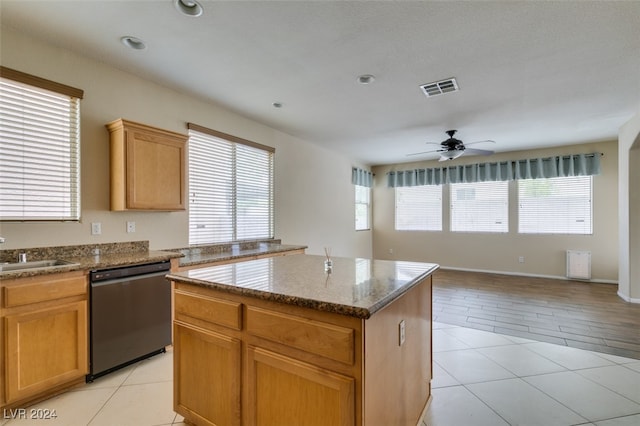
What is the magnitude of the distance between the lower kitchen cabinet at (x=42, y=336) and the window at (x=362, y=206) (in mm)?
5870

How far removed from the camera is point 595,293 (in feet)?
15.9

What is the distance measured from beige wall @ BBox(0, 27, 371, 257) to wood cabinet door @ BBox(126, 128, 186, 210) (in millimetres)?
264

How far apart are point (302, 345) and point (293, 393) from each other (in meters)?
0.23

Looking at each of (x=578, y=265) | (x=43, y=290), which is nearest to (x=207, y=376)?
(x=43, y=290)

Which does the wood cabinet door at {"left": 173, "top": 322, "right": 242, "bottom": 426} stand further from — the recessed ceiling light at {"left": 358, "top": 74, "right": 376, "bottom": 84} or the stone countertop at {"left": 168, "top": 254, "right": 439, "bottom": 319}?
the recessed ceiling light at {"left": 358, "top": 74, "right": 376, "bottom": 84}

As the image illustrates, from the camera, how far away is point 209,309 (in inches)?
64.0

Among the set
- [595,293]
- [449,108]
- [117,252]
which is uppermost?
[449,108]

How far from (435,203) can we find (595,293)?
327cm

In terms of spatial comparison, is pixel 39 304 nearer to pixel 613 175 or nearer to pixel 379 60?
pixel 379 60

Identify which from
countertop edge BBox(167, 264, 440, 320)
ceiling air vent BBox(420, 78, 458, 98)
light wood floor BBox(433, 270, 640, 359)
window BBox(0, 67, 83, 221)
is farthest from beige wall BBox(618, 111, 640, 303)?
window BBox(0, 67, 83, 221)

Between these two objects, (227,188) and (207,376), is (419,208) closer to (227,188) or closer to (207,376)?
(227,188)

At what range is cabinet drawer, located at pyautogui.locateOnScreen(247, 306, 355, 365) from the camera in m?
1.16

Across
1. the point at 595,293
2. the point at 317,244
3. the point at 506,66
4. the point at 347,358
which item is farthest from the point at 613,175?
the point at 347,358

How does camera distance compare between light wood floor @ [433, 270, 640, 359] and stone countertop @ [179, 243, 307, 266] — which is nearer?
stone countertop @ [179, 243, 307, 266]
